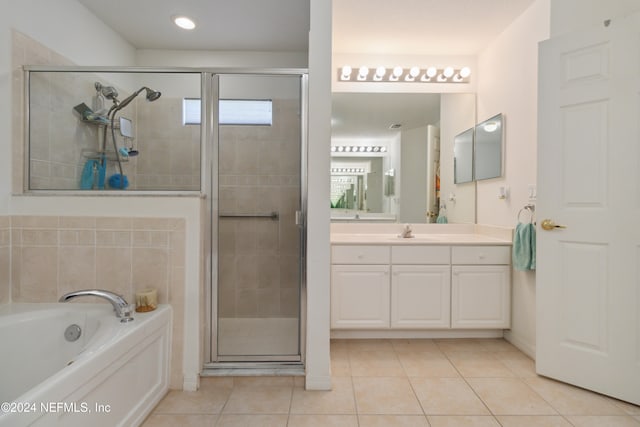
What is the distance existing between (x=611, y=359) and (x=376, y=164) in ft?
6.63

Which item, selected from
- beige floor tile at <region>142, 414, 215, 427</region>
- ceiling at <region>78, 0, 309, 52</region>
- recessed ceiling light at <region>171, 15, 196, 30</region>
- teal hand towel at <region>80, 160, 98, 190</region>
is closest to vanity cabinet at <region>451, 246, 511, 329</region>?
beige floor tile at <region>142, 414, 215, 427</region>

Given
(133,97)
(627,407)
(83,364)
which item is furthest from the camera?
(133,97)

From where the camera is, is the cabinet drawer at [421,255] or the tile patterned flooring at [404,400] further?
the cabinet drawer at [421,255]

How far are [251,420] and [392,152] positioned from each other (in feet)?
7.61

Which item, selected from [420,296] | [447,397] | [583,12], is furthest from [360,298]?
[583,12]

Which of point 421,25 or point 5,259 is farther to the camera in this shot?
point 421,25

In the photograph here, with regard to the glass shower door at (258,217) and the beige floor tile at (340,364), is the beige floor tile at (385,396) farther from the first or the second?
the glass shower door at (258,217)

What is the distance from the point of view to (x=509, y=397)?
175 cm

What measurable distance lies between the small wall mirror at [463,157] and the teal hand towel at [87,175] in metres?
2.81

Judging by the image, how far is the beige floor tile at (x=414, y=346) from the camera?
2340mm

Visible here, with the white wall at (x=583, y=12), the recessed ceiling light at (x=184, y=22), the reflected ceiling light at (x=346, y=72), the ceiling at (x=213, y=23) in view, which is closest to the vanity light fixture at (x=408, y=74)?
the reflected ceiling light at (x=346, y=72)

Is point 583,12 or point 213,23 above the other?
point 213,23

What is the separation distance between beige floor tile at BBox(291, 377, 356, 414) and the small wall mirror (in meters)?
2.03

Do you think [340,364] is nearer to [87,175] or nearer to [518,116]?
[87,175]
